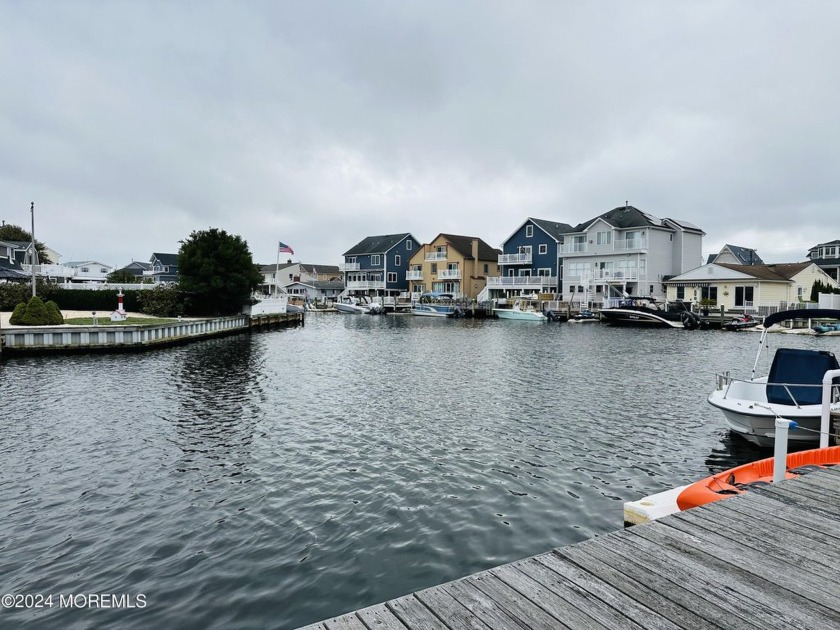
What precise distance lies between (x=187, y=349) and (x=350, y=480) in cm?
2656

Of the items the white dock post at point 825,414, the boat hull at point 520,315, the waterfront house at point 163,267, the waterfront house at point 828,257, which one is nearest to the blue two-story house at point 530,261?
the boat hull at point 520,315

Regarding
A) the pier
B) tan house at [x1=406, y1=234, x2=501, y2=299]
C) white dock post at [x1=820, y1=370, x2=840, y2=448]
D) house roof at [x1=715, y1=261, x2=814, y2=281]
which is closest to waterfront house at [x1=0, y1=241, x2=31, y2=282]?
the pier

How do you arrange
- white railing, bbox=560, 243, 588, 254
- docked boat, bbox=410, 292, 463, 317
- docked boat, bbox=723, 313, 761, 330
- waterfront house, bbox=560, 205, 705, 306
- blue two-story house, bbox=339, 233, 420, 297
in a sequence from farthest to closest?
blue two-story house, bbox=339, 233, 420, 297 → docked boat, bbox=410, 292, 463, 317 → white railing, bbox=560, 243, 588, 254 → waterfront house, bbox=560, 205, 705, 306 → docked boat, bbox=723, 313, 761, 330

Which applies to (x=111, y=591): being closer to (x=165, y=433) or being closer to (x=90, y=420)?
(x=165, y=433)

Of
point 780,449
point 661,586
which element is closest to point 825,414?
point 780,449

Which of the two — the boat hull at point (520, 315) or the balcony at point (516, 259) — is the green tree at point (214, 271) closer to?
the boat hull at point (520, 315)

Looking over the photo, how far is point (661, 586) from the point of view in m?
4.29

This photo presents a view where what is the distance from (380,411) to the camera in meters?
16.9

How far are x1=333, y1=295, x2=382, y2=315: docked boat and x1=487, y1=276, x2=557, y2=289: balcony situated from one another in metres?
18.4

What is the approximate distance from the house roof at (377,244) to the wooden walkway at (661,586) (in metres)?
90.3

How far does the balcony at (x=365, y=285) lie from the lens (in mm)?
94688

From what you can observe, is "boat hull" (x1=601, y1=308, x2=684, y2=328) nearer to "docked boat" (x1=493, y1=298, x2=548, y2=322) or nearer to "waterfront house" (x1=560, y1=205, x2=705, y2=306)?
"waterfront house" (x1=560, y1=205, x2=705, y2=306)

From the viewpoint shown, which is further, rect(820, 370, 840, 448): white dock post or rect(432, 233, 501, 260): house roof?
rect(432, 233, 501, 260): house roof

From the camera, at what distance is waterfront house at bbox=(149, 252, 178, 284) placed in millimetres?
106250
